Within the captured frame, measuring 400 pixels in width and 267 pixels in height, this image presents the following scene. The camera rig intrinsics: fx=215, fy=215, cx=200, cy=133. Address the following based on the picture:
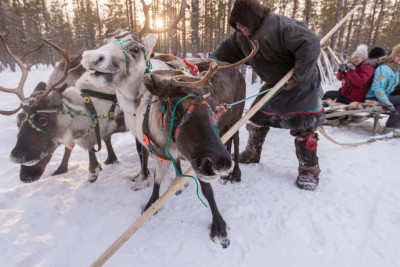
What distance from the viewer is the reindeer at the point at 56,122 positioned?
2592 mm

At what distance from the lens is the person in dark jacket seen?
7.89 feet

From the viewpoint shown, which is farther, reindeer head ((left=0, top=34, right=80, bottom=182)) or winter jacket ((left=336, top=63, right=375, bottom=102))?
winter jacket ((left=336, top=63, right=375, bottom=102))

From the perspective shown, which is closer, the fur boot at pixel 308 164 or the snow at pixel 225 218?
the snow at pixel 225 218

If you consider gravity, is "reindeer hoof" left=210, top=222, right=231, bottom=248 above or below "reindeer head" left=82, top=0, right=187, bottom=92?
below

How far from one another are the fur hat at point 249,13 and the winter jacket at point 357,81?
3714 millimetres

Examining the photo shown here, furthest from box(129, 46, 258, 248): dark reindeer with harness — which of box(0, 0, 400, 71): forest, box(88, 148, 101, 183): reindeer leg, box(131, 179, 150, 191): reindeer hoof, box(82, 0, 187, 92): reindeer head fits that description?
box(0, 0, 400, 71): forest

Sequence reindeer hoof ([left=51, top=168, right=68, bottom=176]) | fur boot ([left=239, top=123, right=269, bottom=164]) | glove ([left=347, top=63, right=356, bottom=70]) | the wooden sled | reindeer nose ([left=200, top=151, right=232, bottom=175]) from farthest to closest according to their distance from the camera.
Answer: glove ([left=347, top=63, right=356, bottom=70]), the wooden sled, fur boot ([left=239, top=123, right=269, bottom=164]), reindeer hoof ([left=51, top=168, right=68, bottom=176]), reindeer nose ([left=200, top=151, right=232, bottom=175])

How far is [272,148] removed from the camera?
4.28m

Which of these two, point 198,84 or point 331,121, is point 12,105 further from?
point 331,121

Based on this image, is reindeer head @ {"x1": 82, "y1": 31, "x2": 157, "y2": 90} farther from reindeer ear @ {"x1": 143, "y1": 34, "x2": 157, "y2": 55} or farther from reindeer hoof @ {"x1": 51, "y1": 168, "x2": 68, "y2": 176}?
reindeer hoof @ {"x1": 51, "y1": 168, "x2": 68, "y2": 176}

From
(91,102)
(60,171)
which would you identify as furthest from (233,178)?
(60,171)

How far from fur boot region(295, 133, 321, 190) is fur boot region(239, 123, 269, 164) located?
0.68 m

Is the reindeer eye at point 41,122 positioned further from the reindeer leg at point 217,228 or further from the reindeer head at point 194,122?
the reindeer leg at point 217,228

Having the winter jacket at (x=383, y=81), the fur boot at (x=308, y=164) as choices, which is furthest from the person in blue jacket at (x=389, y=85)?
the fur boot at (x=308, y=164)
